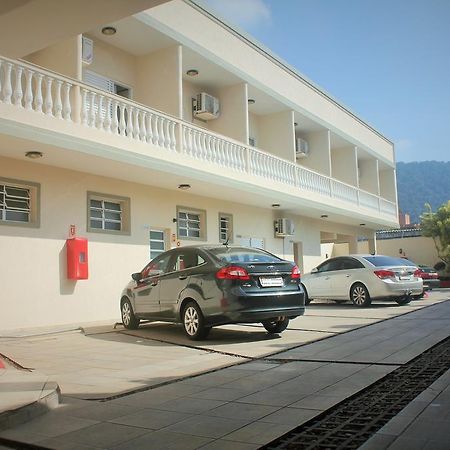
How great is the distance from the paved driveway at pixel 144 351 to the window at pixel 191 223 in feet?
14.8

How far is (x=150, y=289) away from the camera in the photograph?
10.6 m

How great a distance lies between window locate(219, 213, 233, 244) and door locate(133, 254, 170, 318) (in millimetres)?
7298

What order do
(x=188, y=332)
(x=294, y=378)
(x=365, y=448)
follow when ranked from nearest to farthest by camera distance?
(x=365, y=448) < (x=294, y=378) < (x=188, y=332)

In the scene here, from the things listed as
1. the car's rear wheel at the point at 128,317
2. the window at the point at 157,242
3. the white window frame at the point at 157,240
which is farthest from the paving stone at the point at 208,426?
the window at the point at 157,242

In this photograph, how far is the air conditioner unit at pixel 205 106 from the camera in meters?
17.6

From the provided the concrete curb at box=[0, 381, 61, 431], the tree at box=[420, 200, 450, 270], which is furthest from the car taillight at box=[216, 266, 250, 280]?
the tree at box=[420, 200, 450, 270]

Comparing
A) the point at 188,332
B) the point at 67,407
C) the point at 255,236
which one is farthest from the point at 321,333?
the point at 255,236

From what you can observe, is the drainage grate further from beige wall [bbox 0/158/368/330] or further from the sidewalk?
beige wall [bbox 0/158/368/330]

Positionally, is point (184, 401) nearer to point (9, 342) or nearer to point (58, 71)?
point (9, 342)

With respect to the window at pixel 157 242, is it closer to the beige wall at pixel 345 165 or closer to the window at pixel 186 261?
the window at pixel 186 261

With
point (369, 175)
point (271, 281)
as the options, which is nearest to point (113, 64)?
point (271, 281)

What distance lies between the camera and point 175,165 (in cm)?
1363

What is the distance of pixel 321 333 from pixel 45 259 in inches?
241

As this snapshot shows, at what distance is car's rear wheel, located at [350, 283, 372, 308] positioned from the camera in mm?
15273
